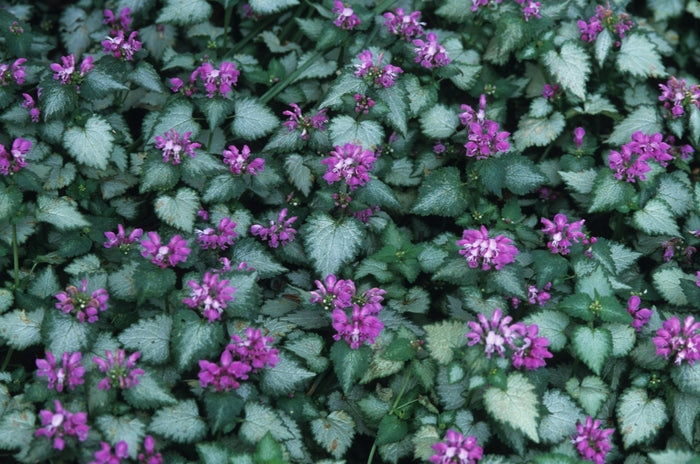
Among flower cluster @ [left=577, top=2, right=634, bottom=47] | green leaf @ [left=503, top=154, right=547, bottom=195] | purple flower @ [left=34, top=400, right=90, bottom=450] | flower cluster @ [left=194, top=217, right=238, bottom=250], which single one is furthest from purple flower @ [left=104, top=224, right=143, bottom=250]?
flower cluster @ [left=577, top=2, right=634, bottom=47]

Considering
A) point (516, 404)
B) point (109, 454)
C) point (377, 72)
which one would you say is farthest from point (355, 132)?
point (109, 454)

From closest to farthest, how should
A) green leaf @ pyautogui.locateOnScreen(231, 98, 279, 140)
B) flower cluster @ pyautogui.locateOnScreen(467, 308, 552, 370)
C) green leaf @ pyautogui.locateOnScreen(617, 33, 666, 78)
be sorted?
flower cluster @ pyautogui.locateOnScreen(467, 308, 552, 370)
green leaf @ pyautogui.locateOnScreen(231, 98, 279, 140)
green leaf @ pyautogui.locateOnScreen(617, 33, 666, 78)

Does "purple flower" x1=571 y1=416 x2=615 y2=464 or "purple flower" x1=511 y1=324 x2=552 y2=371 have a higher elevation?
"purple flower" x1=511 y1=324 x2=552 y2=371

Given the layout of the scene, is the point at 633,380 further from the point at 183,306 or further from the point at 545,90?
the point at 183,306

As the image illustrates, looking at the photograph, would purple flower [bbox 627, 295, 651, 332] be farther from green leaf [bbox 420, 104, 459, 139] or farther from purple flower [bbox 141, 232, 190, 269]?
purple flower [bbox 141, 232, 190, 269]

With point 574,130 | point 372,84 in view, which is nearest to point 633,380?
point 574,130

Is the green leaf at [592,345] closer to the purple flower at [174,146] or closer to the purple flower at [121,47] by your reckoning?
the purple flower at [174,146]
